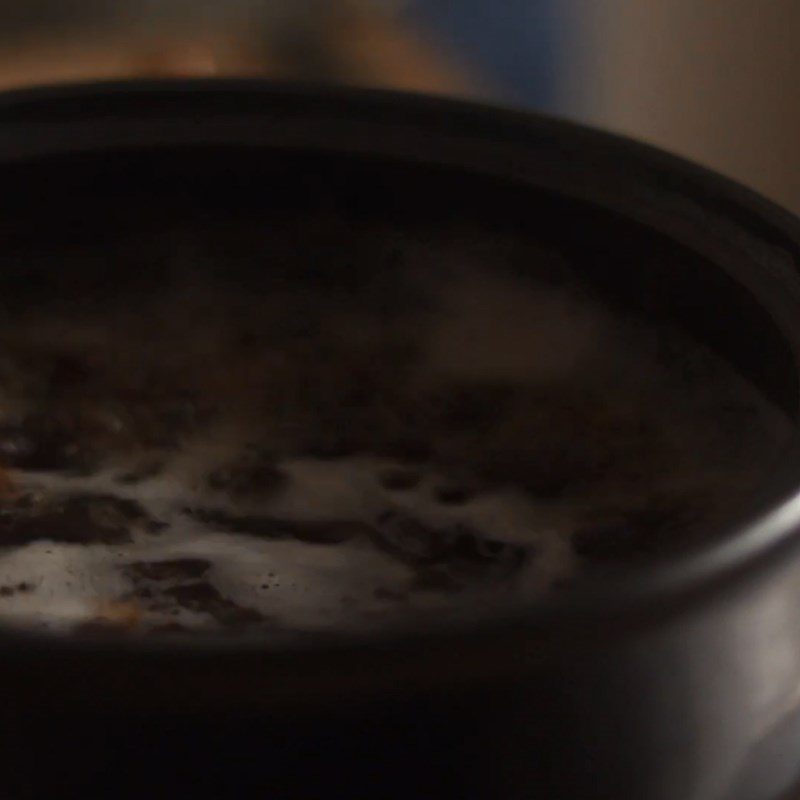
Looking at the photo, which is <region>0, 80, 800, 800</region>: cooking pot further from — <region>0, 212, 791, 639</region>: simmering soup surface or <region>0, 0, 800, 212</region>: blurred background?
<region>0, 0, 800, 212</region>: blurred background

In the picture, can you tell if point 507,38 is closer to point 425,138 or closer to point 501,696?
point 425,138

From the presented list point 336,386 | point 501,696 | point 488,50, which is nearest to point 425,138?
point 336,386

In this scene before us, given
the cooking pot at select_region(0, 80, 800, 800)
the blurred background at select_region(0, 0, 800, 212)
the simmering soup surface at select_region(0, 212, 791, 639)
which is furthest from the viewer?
the blurred background at select_region(0, 0, 800, 212)

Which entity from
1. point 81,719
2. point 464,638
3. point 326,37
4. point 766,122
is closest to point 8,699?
point 81,719

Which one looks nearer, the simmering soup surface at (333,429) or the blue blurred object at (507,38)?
the simmering soup surface at (333,429)

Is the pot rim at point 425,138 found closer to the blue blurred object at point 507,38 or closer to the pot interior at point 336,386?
the pot interior at point 336,386

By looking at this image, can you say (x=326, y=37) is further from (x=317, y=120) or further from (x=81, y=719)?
(x=81, y=719)

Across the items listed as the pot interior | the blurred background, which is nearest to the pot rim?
the pot interior

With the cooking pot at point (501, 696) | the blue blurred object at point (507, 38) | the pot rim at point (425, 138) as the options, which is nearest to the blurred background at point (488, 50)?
the blue blurred object at point (507, 38)
